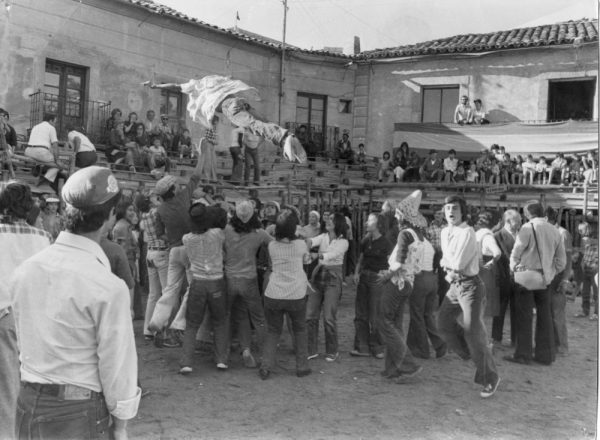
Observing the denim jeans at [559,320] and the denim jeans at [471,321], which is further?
the denim jeans at [559,320]

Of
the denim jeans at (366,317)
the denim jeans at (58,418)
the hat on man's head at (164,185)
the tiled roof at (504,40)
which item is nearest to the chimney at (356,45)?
the tiled roof at (504,40)

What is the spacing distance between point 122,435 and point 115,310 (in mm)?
526

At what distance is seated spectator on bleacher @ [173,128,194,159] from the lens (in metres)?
15.3

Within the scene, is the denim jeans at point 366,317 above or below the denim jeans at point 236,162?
below

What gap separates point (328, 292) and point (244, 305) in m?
0.98

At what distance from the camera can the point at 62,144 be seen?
13.1 meters

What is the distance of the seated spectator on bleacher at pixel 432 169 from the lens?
1778 cm

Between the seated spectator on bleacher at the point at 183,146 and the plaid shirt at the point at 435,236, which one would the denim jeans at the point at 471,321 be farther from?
the seated spectator on bleacher at the point at 183,146

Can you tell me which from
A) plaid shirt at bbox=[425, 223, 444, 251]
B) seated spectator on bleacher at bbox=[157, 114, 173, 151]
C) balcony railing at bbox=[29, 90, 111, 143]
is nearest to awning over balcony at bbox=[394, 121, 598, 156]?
seated spectator on bleacher at bbox=[157, 114, 173, 151]

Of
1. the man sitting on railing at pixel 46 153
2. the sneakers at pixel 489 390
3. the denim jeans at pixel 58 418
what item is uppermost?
the man sitting on railing at pixel 46 153

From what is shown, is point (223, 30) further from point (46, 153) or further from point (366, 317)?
point (366, 317)

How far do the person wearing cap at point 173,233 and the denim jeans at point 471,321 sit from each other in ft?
8.73

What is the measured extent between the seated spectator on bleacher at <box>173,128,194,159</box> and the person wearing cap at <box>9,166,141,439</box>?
42.1 ft

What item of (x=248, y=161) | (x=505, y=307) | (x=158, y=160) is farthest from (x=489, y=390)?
(x=158, y=160)
